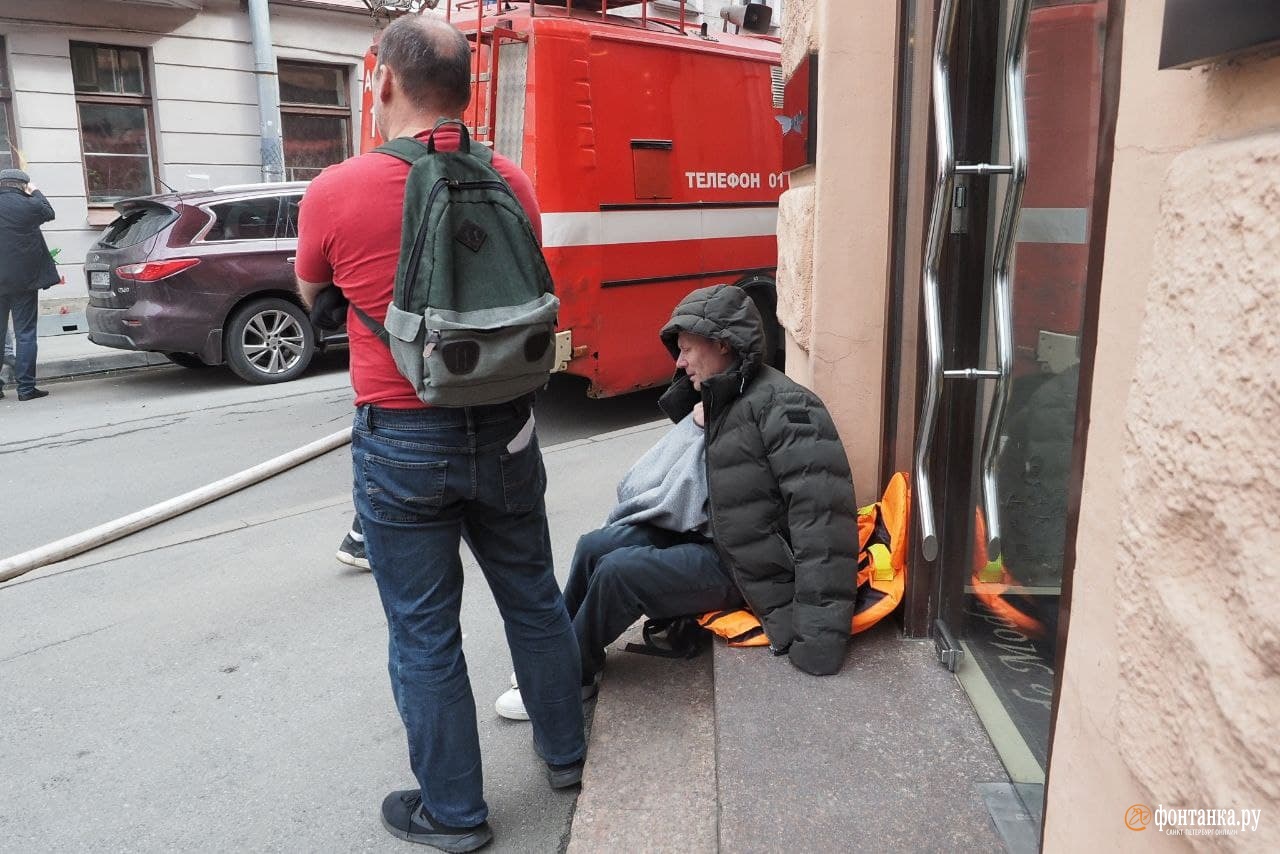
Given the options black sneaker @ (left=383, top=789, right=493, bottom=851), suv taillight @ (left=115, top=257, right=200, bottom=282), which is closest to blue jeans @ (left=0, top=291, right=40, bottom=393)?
suv taillight @ (left=115, top=257, right=200, bottom=282)

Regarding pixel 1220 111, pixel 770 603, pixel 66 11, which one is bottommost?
pixel 770 603

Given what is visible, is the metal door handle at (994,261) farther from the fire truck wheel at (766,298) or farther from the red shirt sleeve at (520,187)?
the fire truck wheel at (766,298)

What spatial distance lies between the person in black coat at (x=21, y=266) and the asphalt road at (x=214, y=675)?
2.72m

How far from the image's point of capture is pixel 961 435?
2848mm

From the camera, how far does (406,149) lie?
7.50ft

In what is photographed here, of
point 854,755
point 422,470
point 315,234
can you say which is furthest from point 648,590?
point 315,234

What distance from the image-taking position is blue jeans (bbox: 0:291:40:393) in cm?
885

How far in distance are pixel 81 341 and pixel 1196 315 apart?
1263 cm

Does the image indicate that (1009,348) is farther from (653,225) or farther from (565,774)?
(653,225)

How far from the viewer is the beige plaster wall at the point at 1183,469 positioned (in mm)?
881

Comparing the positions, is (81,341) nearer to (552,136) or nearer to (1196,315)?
(552,136)

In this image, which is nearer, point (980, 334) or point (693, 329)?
point (980, 334)

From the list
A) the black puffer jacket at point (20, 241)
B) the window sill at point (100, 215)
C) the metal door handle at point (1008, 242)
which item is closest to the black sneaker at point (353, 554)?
the metal door handle at point (1008, 242)

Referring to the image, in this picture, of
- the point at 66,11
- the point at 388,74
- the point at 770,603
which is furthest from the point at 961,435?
the point at 66,11
